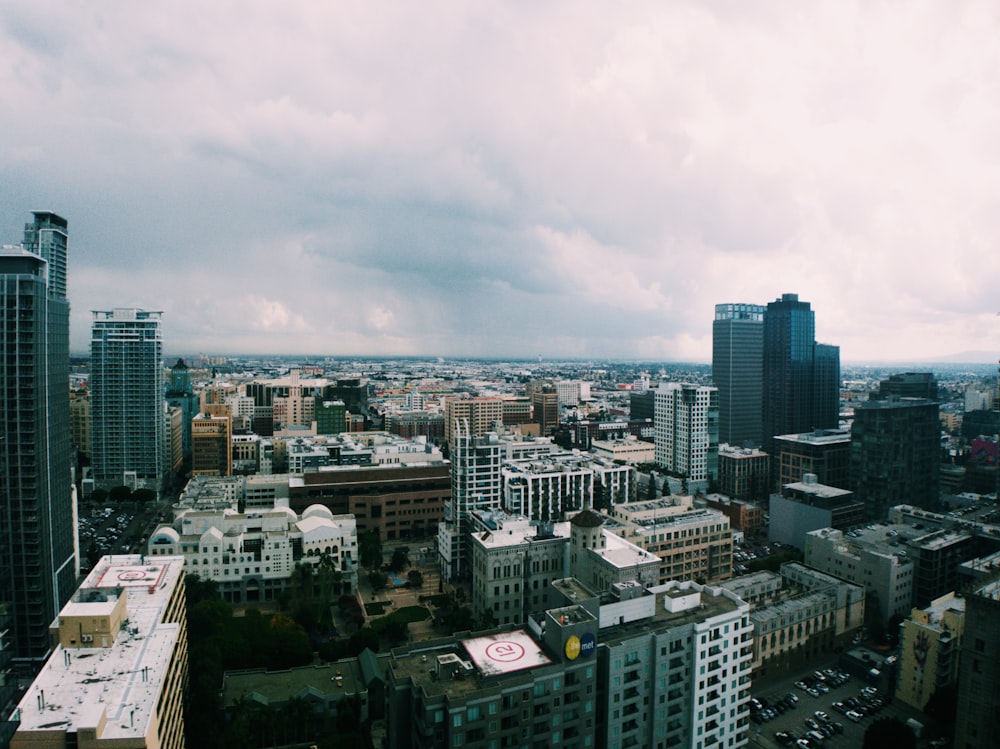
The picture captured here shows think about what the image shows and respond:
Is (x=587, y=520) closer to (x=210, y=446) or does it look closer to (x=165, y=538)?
(x=165, y=538)

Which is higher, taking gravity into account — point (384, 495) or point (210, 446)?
point (210, 446)

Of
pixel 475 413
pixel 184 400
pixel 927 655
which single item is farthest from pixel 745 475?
pixel 184 400

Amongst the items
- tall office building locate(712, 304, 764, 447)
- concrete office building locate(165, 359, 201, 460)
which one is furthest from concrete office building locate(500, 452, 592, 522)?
concrete office building locate(165, 359, 201, 460)

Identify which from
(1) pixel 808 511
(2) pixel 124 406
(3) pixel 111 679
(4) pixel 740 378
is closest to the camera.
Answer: (3) pixel 111 679

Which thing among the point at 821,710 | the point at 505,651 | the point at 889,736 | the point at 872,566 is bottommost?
the point at 821,710

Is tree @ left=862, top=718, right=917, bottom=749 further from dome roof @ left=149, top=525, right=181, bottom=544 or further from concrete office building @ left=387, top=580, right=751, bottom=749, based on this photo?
dome roof @ left=149, top=525, right=181, bottom=544

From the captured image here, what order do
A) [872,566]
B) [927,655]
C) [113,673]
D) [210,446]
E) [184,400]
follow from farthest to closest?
[184,400] → [210,446] → [872,566] → [927,655] → [113,673]

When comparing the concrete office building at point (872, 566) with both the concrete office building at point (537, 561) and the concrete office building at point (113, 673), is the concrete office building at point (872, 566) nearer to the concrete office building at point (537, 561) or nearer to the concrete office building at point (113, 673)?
the concrete office building at point (537, 561)

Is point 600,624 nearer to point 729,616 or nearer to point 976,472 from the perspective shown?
point 729,616
